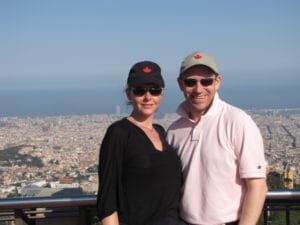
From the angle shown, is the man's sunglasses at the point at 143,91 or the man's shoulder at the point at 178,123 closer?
the man's sunglasses at the point at 143,91

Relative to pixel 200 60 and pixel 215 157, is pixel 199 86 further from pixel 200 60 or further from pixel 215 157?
pixel 215 157

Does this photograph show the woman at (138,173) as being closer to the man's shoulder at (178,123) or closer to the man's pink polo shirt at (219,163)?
the man's pink polo shirt at (219,163)

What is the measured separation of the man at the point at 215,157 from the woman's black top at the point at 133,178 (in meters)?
0.12

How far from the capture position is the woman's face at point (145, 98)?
8.55 feet

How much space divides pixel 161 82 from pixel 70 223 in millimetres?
1417

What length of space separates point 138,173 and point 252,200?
22.1 inches

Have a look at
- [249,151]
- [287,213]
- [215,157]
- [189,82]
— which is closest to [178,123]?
[189,82]

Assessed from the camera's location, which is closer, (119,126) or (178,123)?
(119,126)

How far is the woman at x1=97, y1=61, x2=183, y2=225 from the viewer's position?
2479mm

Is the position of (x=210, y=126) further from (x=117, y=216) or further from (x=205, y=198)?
(x=117, y=216)

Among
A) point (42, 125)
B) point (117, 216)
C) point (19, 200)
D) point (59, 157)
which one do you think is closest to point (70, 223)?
point (19, 200)

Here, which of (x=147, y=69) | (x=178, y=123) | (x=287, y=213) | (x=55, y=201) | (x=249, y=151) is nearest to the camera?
(x=249, y=151)

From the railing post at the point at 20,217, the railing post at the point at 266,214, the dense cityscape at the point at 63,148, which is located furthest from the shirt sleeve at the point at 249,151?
the dense cityscape at the point at 63,148

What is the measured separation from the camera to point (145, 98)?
262 cm
